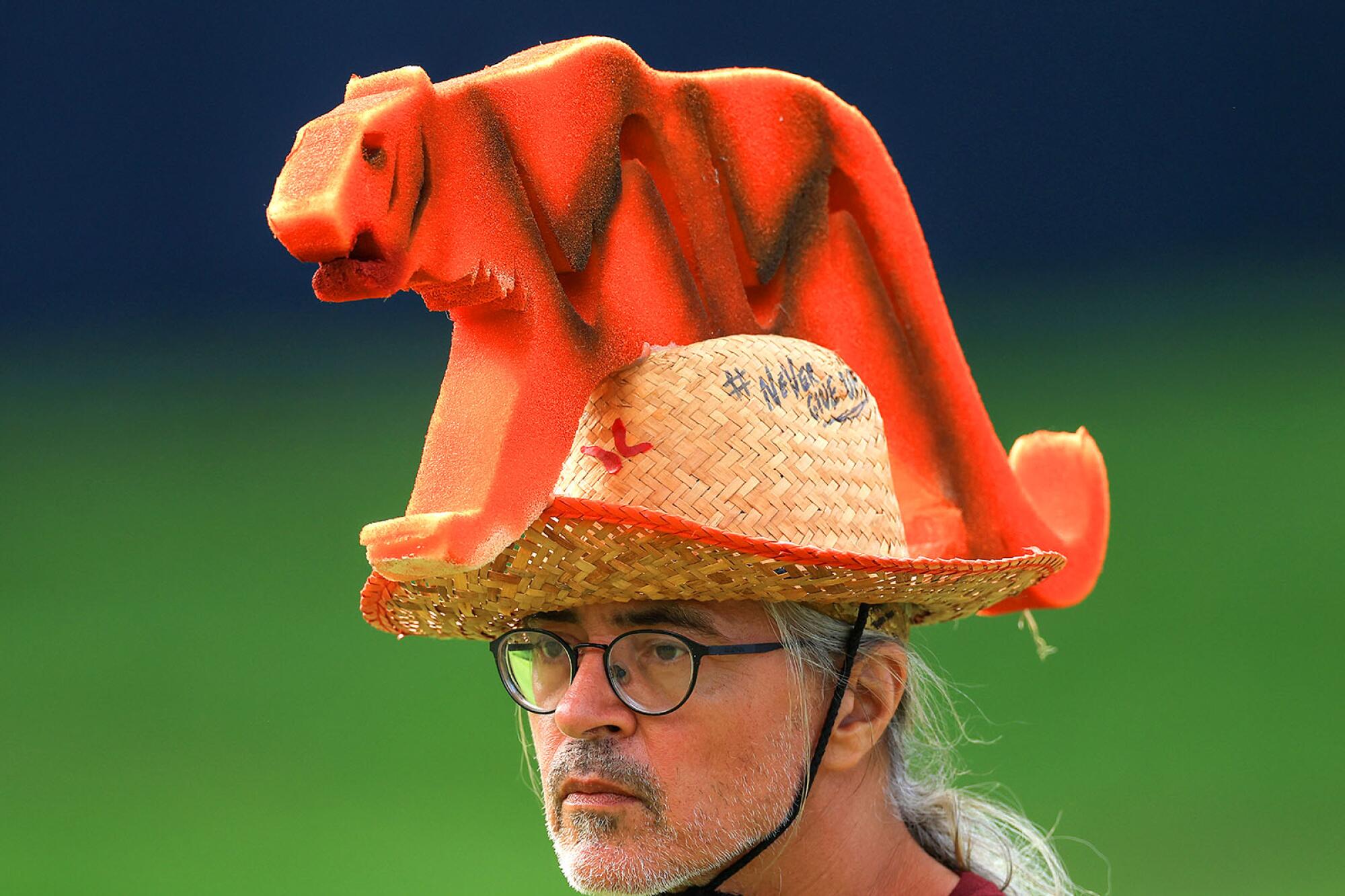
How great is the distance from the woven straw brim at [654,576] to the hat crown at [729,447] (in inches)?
2.1

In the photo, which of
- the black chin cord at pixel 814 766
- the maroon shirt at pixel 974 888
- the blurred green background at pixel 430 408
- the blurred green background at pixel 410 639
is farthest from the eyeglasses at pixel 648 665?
the blurred green background at pixel 430 408

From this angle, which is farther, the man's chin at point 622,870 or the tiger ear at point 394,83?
the man's chin at point 622,870

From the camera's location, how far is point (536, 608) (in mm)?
2072

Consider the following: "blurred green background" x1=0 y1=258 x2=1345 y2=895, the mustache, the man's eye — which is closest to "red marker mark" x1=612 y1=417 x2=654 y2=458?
the man's eye

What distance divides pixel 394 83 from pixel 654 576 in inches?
25.5

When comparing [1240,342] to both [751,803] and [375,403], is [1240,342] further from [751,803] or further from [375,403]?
[751,803]

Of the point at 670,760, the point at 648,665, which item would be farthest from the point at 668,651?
the point at 670,760

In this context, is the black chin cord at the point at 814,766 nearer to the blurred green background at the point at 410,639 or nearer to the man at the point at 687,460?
the man at the point at 687,460

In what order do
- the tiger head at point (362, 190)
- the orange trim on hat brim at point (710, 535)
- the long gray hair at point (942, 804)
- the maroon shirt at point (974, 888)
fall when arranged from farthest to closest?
the long gray hair at point (942, 804), the maroon shirt at point (974, 888), the orange trim on hat brim at point (710, 535), the tiger head at point (362, 190)

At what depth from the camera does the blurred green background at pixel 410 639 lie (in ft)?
16.1

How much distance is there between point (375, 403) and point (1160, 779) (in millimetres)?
3481

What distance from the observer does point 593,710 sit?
1993mm

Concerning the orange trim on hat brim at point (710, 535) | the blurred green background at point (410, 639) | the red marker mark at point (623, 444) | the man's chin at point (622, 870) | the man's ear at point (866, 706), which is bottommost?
the blurred green background at point (410, 639)

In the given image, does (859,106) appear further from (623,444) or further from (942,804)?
(623,444)
